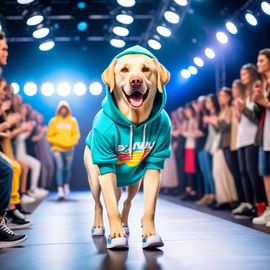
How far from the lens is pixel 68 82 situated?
38.7 ft

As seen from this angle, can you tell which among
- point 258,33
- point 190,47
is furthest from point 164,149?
point 190,47

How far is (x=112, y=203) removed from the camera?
2.80 meters

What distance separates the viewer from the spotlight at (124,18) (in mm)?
7914

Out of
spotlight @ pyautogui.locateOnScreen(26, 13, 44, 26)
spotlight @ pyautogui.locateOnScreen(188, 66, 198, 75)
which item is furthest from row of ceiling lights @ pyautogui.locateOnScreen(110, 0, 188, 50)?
spotlight @ pyautogui.locateOnScreen(26, 13, 44, 26)

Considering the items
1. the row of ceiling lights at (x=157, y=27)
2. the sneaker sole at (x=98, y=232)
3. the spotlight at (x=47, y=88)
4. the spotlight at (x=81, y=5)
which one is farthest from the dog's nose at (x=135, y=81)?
the spotlight at (x=47, y=88)

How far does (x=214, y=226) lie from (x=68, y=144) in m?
4.53

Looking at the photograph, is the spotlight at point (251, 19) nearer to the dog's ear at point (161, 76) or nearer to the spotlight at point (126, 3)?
the spotlight at point (126, 3)

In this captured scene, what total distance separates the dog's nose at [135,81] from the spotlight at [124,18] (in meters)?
5.49

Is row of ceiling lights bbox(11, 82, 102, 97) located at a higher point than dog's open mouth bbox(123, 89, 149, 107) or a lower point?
higher

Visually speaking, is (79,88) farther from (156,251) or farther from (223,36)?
(156,251)

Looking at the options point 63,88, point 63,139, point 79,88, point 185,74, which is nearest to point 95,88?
point 79,88

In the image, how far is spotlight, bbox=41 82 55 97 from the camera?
11570 millimetres

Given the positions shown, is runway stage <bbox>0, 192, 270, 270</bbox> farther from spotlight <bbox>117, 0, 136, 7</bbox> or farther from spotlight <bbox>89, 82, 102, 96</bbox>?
spotlight <bbox>89, 82, 102, 96</bbox>

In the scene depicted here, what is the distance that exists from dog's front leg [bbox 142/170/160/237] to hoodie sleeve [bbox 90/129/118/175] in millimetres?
241
